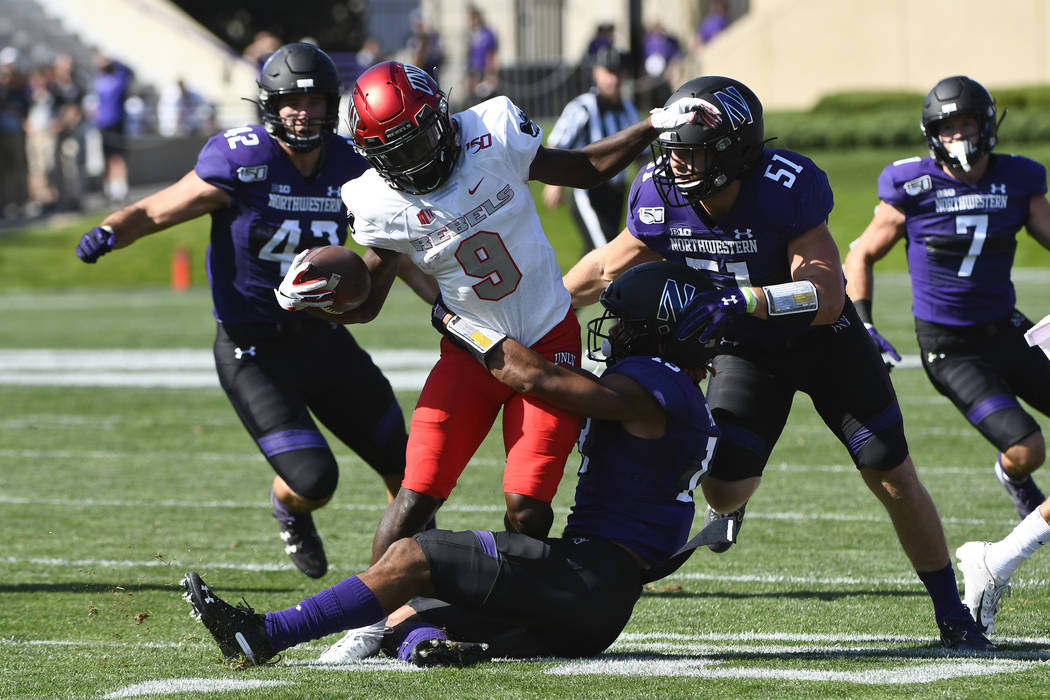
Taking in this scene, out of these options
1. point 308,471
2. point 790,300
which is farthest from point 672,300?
point 308,471

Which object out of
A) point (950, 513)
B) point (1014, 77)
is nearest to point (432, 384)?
point (950, 513)

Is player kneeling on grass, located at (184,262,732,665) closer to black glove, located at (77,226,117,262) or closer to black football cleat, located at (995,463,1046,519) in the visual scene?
black glove, located at (77,226,117,262)

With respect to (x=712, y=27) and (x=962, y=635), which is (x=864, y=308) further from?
(x=712, y=27)

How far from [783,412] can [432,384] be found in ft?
3.86

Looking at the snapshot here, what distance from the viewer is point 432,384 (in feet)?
15.3

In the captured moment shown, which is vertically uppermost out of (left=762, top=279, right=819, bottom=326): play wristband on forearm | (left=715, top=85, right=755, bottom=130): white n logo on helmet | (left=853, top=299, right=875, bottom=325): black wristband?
(left=715, top=85, right=755, bottom=130): white n logo on helmet

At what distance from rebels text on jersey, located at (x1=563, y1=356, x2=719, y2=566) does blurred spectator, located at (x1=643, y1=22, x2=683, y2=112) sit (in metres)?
19.6

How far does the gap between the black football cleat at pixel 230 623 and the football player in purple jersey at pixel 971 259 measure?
2792 millimetres

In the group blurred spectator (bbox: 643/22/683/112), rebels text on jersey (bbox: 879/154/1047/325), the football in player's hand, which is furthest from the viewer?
blurred spectator (bbox: 643/22/683/112)

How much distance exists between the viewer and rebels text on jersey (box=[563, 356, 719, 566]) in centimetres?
423

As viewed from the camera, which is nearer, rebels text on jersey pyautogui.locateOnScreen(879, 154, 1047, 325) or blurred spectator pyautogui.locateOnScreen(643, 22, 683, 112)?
rebels text on jersey pyautogui.locateOnScreen(879, 154, 1047, 325)

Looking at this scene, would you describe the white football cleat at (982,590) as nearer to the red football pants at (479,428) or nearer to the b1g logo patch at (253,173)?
the red football pants at (479,428)

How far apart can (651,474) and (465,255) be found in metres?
0.84

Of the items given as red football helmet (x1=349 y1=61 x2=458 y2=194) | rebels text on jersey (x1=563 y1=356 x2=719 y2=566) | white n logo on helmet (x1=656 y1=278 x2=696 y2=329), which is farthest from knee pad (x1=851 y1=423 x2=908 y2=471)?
red football helmet (x1=349 y1=61 x2=458 y2=194)
